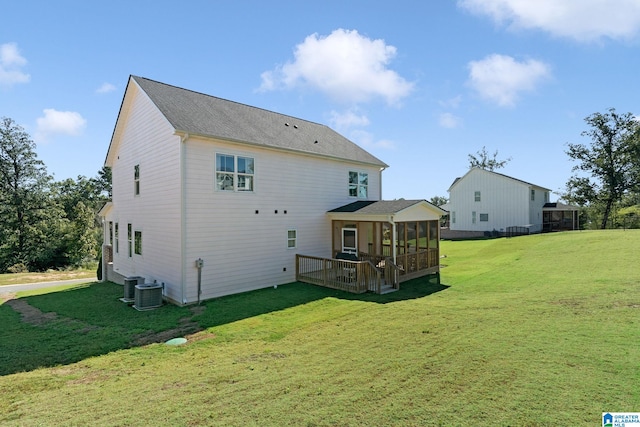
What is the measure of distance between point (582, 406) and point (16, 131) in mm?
45256

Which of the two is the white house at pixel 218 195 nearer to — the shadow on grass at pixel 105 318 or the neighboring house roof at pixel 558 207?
the shadow on grass at pixel 105 318

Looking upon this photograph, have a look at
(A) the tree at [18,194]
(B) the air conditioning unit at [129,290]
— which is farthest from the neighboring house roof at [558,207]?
(A) the tree at [18,194]

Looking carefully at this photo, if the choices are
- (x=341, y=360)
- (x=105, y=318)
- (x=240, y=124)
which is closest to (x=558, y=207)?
(x=240, y=124)

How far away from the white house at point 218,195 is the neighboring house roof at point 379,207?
0.92 ft

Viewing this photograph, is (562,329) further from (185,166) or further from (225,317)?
(185,166)

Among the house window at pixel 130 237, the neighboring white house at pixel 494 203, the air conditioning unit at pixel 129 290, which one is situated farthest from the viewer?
the neighboring white house at pixel 494 203

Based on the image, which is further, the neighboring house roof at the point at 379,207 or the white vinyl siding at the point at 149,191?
the neighboring house roof at the point at 379,207

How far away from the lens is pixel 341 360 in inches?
230

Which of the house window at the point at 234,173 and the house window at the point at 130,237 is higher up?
the house window at the point at 234,173

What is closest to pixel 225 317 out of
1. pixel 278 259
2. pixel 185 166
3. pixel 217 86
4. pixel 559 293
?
pixel 278 259

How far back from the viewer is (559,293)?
10328mm

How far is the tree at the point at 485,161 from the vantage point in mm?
53719

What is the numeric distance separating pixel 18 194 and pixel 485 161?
209 feet

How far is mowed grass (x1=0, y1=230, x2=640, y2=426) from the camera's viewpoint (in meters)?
4.07
